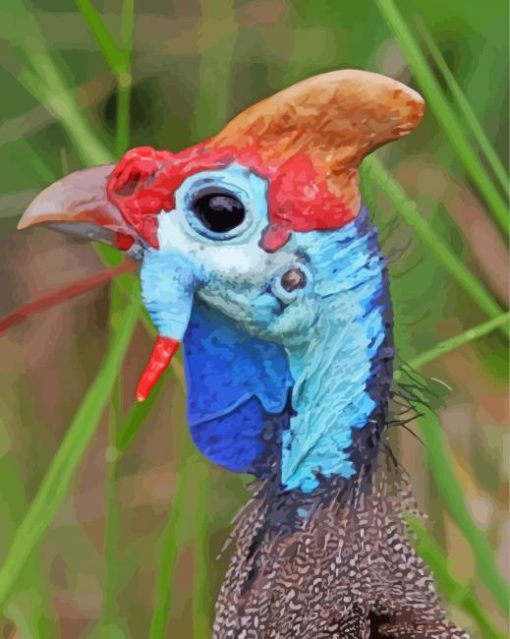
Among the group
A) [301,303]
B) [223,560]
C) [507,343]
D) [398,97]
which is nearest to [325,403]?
[301,303]

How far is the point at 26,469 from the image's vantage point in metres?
0.78

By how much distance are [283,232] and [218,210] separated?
35 millimetres

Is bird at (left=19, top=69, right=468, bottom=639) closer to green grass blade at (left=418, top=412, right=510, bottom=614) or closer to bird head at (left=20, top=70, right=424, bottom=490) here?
bird head at (left=20, top=70, right=424, bottom=490)

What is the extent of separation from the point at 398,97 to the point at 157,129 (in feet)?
0.98

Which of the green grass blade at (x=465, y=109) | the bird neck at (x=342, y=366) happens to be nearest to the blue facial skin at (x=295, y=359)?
the bird neck at (x=342, y=366)

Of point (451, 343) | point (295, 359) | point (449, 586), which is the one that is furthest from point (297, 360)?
point (449, 586)

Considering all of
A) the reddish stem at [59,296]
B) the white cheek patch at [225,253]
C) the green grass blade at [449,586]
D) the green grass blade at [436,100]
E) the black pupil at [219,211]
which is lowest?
the green grass blade at [449,586]

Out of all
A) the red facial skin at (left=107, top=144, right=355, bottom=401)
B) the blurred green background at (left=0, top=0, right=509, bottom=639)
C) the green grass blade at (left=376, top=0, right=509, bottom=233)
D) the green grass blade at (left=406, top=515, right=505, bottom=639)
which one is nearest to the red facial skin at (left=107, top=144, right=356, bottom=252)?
the red facial skin at (left=107, top=144, right=355, bottom=401)

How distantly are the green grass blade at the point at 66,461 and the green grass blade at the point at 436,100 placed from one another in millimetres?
261

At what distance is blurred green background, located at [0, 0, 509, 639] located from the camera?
649mm

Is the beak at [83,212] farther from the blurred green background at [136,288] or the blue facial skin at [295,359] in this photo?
the blurred green background at [136,288]

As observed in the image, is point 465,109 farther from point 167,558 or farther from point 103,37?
point 167,558

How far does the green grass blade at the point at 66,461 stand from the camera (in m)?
0.63

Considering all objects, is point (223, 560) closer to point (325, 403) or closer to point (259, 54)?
point (325, 403)
